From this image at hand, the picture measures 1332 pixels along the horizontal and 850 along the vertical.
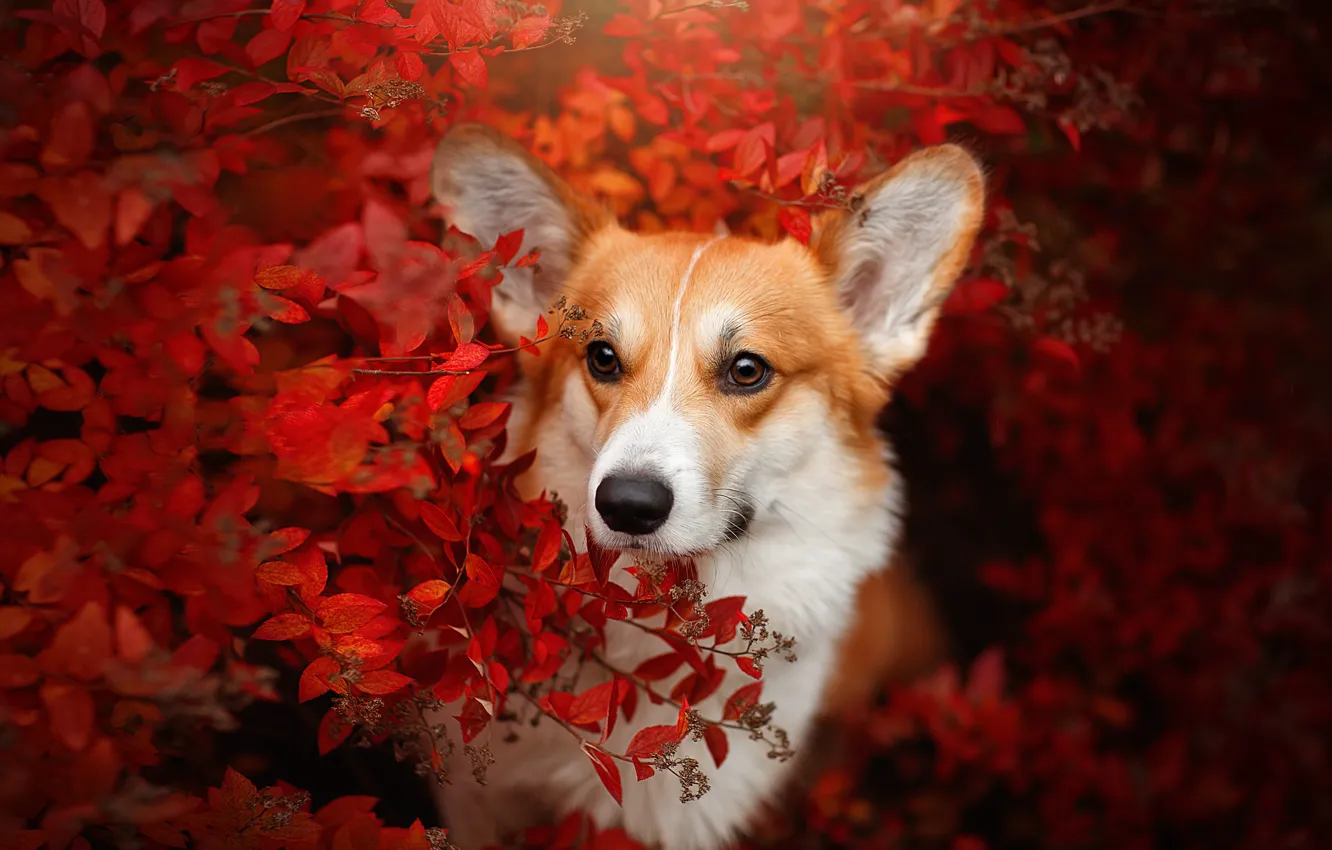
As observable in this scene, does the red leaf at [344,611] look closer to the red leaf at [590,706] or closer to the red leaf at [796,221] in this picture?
the red leaf at [590,706]

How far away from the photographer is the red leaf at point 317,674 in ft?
4.26

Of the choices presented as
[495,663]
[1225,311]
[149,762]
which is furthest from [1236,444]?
[149,762]

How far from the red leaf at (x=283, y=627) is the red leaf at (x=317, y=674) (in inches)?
2.2

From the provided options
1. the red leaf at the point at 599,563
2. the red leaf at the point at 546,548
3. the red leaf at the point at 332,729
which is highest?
the red leaf at the point at 546,548

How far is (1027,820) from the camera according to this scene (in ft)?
9.77

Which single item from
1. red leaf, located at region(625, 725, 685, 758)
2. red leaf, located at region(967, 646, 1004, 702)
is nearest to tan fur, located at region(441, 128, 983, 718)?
red leaf, located at region(625, 725, 685, 758)

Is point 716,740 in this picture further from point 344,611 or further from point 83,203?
point 83,203

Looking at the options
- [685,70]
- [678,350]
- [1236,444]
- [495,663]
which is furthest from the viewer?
[1236,444]

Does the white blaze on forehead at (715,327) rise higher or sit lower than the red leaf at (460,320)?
lower

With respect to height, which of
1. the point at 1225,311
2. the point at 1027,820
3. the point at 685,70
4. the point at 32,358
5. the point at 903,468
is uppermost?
the point at 685,70

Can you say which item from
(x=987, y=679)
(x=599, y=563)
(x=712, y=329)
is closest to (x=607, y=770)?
(x=599, y=563)

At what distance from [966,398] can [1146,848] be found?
5.47 ft

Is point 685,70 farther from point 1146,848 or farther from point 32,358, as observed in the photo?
point 1146,848

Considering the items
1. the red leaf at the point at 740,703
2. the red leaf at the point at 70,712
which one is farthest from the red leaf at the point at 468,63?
the red leaf at the point at 740,703
